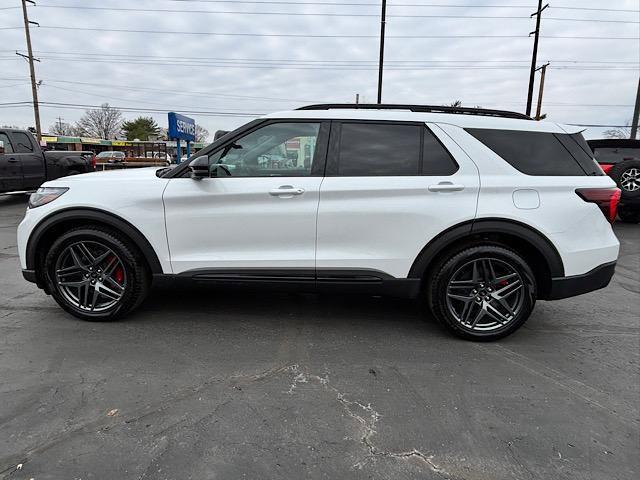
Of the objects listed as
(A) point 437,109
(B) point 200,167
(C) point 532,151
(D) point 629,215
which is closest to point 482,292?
(C) point 532,151

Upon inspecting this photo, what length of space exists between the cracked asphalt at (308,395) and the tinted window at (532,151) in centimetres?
145

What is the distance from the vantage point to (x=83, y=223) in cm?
364

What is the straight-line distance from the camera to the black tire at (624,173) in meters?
8.70

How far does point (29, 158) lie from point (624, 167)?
47.1 feet

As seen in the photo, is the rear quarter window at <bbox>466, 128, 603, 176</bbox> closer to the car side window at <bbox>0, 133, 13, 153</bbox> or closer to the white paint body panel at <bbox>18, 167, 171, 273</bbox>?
the white paint body panel at <bbox>18, 167, 171, 273</bbox>

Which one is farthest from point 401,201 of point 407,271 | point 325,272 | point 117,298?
point 117,298

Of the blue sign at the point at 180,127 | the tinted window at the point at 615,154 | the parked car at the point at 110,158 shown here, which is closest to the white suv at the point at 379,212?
the tinted window at the point at 615,154

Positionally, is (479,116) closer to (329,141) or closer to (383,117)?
(383,117)

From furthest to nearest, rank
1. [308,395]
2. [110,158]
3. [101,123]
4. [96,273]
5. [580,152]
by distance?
1. [101,123]
2. [110,158]
3. [96,273]
4. [580,152]
5. [308,395]

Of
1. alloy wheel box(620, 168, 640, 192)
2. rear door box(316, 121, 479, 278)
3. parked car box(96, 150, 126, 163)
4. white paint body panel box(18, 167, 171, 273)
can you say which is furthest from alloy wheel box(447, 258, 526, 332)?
parked car box(96, 150, 126, 163)

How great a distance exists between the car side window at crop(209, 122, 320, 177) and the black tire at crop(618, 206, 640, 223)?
29.5 feet

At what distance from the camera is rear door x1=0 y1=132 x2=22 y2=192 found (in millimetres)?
11004

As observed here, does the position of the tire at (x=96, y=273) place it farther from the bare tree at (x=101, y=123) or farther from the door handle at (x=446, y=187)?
the bare tree at (x=101, y=123)

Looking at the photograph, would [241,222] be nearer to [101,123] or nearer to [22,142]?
[22,142]
